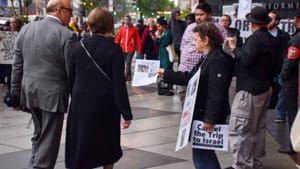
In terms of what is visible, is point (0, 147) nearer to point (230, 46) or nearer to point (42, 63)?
point (42, 63)

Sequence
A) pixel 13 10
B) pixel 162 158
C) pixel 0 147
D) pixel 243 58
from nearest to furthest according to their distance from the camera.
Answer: pixel 243 58, pixel 162 158, pixel 0 147, pixel 13 10

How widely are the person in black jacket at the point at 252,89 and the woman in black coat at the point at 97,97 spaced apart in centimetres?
146

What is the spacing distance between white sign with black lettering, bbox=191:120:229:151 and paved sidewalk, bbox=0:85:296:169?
5.40 feet

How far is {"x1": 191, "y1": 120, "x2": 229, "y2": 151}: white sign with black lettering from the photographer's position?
5.28m

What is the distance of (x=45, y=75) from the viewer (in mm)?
5738

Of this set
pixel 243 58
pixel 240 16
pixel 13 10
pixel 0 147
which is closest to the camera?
pixel 243 58

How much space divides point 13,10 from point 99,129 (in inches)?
554

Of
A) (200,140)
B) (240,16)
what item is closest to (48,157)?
(200,140)

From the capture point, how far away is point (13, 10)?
1867 centimetres

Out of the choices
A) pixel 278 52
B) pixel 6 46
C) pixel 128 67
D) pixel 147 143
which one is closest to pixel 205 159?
pixel 278 52

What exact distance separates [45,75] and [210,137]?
1.71m

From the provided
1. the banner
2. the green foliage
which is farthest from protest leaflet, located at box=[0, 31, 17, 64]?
the green foliage

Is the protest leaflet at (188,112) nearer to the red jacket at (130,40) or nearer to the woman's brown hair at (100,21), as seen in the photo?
the woman's brown hair at (100,21)

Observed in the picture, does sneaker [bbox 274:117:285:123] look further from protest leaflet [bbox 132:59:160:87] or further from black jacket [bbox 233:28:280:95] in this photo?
protest leaflet [bbox 132:59:160:87]
